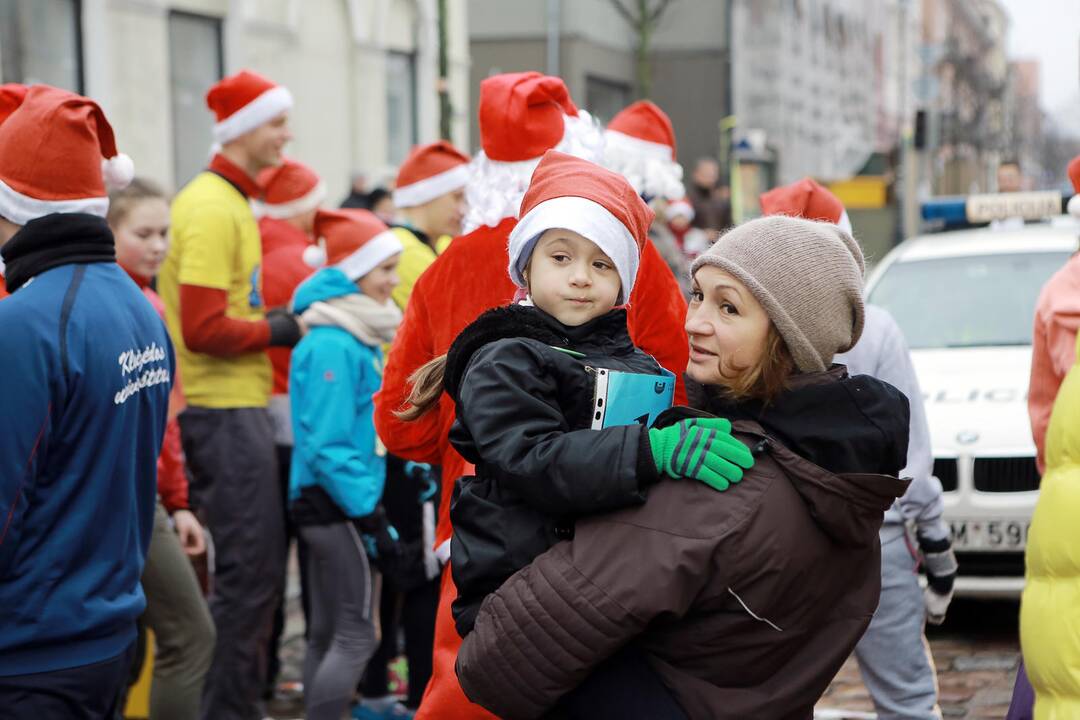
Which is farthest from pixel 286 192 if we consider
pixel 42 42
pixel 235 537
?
pixel 42 42

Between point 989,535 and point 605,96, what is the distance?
1021 inches

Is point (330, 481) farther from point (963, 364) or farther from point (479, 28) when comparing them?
point (479, 28)

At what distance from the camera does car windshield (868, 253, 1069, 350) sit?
25.5 feet

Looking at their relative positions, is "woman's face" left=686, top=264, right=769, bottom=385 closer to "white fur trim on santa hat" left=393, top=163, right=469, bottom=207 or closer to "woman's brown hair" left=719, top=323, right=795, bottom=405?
"woman's brown hair" left=719, top=323, right=795, bottom=405

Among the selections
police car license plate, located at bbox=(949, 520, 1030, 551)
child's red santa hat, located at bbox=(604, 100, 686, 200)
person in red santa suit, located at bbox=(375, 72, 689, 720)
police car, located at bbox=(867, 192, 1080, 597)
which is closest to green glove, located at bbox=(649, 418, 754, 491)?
person in red santa suit, located at bbox=(375, 72, 689, 720)

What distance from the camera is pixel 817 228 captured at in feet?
8.38

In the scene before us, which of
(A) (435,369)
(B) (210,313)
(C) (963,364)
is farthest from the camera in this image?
(C) (963,364)

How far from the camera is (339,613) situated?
5.15 m

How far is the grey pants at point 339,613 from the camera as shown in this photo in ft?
16.7

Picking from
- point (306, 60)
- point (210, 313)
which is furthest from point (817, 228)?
point (306, 60)

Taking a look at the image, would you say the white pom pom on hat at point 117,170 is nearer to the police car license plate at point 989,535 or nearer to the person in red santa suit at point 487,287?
the person in red santa suit at point 487,287

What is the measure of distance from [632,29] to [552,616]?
3094 cm

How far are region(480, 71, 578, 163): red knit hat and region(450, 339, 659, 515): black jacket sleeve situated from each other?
4.34 ft

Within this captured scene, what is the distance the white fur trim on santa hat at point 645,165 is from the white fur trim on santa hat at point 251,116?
1.55 m
